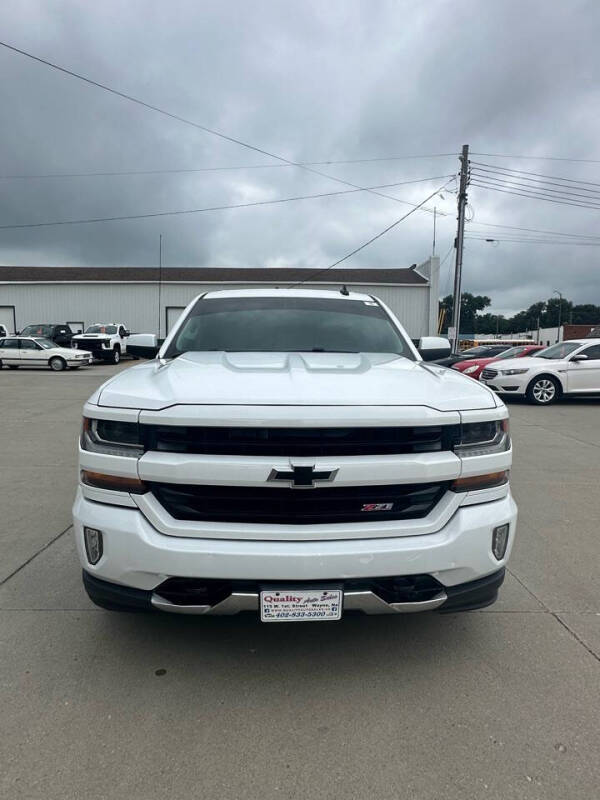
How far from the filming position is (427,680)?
7.54ft

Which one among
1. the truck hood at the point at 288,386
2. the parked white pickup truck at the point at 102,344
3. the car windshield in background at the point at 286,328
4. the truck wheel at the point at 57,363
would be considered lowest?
the truck wheel at the point at 57,363

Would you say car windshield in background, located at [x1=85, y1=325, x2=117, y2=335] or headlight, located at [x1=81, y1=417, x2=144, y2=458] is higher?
headlight, located at [x1=81, y1=417, x2=144, y2=458]

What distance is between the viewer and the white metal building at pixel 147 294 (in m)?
36.1

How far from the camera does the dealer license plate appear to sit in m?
2.01

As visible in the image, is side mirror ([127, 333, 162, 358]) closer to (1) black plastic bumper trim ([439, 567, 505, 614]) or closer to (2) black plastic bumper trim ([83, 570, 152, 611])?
(2) black plastic bumper trim ([83, 570, 152, 611])

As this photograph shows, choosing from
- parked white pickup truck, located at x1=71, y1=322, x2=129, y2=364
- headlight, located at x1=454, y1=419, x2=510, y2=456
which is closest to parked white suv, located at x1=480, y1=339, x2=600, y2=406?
headlight, located at x1=454, y1=419, x2=510, y2=456

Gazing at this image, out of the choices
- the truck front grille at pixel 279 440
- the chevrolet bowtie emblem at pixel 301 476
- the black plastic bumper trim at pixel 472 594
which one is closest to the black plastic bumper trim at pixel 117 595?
the truck front grille at pixel 279 440

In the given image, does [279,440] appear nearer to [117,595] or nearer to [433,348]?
[117,595]

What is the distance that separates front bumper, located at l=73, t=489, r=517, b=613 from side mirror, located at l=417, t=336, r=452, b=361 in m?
2.00

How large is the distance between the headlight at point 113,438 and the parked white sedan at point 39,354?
22939mm

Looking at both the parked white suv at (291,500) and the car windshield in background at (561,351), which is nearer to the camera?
the parked white suv at (291,500)

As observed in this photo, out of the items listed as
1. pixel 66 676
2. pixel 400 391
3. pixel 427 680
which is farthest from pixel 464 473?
pixel 66 676

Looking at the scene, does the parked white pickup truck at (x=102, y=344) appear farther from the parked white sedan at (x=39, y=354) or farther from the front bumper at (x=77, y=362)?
the front bumper at (x=77, y=362)

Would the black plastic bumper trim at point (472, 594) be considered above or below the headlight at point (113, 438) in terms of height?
below
